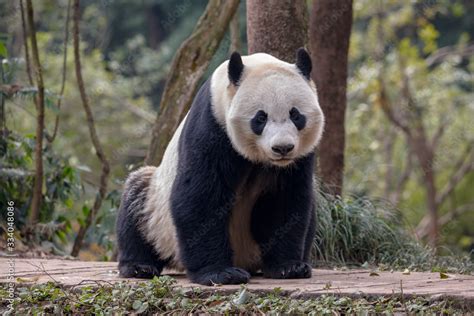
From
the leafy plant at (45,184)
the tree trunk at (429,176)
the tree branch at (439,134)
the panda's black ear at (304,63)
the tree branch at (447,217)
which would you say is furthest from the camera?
the tree branch at (439,134)

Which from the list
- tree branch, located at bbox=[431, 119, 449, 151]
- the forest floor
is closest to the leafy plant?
the forest floor

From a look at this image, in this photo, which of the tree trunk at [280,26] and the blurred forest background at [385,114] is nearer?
the tree trunk at [280,26]

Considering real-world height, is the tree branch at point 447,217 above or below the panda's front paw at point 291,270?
below

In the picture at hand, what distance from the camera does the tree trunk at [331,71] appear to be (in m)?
8.09

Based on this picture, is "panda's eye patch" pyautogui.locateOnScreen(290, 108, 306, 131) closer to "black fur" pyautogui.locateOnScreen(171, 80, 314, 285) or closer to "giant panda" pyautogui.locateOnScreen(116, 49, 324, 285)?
"giant panda" pyautogui.locateOnScreen(116, 49, 324, 285)

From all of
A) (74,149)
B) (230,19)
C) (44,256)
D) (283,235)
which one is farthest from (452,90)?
(283,235)

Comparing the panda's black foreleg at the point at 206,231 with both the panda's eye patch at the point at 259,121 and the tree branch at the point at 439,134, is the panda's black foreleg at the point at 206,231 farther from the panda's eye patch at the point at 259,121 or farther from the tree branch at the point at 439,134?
the tree branch at the point at 439,134

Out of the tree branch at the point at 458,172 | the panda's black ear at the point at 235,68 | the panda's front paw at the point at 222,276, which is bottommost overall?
the tree branch at the point at 458,172

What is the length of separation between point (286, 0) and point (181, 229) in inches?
106

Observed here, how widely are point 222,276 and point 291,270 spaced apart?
526 mm

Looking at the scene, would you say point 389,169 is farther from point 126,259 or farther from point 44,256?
point 126,259

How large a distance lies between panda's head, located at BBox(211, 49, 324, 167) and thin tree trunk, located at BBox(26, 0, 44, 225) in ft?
10.9

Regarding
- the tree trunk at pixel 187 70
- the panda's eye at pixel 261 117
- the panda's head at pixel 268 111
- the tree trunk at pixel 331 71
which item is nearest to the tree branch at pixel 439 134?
the tree trunk at pixel 331 71

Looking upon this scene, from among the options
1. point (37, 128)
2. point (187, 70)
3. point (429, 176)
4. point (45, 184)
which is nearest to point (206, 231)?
point (187, 70)
